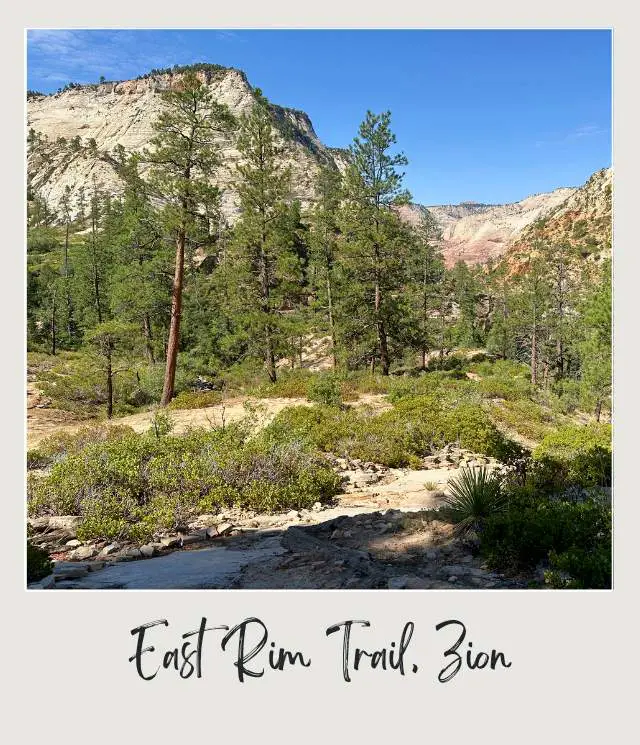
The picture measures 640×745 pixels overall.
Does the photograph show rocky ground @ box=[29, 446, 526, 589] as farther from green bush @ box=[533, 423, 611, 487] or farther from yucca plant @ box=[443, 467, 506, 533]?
green bush @ box=[533, 423, 611, 487]

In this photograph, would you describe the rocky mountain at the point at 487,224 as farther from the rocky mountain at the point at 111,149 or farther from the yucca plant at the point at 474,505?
the yucca plant at the point at 474,505

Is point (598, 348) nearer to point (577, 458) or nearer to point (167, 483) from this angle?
point (577, 458)

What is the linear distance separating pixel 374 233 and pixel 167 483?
14.8 meters

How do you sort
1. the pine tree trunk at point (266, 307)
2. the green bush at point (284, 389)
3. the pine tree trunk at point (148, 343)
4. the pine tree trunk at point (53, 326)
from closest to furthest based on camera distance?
the green bush at point (284, 389), the pine tree trunk at point (266, 307), the pine tree trunk at point (148, 343), the pine tree trunk at point (53, 326)

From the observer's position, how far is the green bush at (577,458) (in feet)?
24.7

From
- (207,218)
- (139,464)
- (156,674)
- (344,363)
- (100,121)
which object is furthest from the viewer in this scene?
(100,121)

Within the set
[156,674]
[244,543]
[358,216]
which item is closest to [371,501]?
[244,543]

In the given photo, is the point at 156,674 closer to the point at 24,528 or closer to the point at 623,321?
the point at 24,528

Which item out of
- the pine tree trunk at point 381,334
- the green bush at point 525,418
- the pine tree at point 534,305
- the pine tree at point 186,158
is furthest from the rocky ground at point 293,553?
the pine tree at point 534,305

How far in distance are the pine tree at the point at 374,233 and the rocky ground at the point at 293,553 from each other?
45.3 ft

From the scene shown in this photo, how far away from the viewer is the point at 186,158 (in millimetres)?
13461

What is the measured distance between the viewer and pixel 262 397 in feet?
52.5

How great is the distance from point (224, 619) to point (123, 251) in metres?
25.8

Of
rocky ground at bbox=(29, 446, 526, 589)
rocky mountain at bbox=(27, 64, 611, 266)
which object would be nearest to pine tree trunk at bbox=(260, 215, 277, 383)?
rocky ground at bbox=(29, 446, 526, 589)
